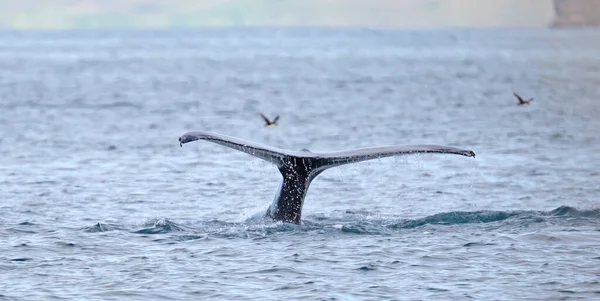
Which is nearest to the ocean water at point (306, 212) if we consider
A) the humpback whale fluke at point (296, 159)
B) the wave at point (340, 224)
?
the wave at point (340, 224)

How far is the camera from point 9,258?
13.8 m

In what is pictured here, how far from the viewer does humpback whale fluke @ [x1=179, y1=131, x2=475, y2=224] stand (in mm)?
12468

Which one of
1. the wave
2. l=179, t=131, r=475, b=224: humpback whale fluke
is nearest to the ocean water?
the wave

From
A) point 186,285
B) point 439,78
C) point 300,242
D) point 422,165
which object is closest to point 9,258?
point 186,285

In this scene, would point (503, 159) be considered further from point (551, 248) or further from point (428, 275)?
point (428, 275)

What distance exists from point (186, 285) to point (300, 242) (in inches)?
89.5

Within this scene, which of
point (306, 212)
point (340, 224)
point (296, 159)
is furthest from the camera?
point (306, 212)

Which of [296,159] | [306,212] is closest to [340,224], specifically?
[306,212]

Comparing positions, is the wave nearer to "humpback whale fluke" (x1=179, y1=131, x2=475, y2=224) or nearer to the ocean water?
the ocean water

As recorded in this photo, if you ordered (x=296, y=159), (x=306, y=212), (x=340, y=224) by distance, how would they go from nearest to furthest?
(x=296, y=159) → (x=340, y=224) → (x=306, y=212)

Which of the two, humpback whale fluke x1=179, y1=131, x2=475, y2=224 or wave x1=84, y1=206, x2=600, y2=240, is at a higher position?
humpback whale fluke x1=179, y1=131, x2=475, y2=224

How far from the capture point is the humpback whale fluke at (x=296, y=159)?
40.9ft

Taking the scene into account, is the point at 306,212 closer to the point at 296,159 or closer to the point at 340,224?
the point at 340,224

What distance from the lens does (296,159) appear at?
13492 mm
